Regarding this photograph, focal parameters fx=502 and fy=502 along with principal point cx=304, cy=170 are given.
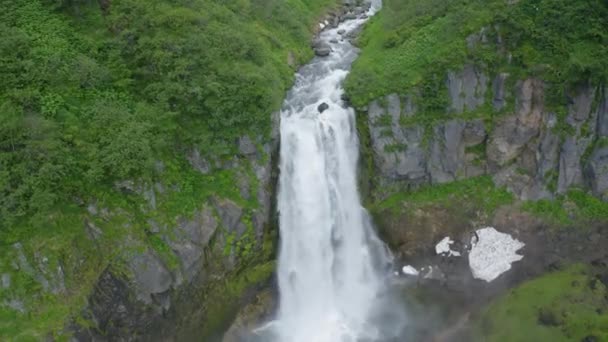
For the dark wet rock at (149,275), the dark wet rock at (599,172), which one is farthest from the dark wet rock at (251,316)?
the dark wet rock at (599,172)

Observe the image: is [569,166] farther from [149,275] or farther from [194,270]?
[149,275]

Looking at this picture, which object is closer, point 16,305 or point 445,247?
point 16,305

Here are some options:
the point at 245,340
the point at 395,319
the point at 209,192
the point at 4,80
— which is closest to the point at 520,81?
the point at 395,319

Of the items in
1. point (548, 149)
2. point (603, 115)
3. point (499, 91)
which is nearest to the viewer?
point (603, 115)

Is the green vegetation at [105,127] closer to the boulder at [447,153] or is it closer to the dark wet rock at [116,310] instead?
the dark wet rock at [116,310]

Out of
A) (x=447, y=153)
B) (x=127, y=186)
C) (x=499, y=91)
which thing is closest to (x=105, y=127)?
(x=127, y=186)

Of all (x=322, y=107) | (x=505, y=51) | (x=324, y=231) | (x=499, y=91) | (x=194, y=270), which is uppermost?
(x=505, y=51)
